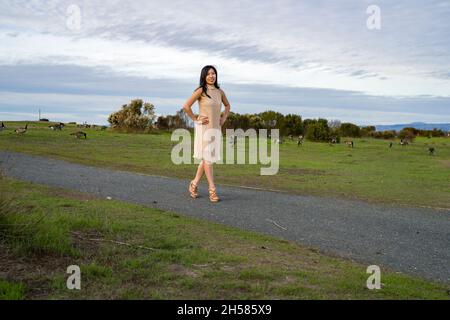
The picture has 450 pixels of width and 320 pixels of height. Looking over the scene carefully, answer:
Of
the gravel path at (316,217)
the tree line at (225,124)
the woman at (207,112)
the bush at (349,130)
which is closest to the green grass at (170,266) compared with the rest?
the gravel path at (316,217)

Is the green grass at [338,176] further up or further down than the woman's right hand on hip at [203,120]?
further down

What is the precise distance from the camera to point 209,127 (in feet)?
29.8

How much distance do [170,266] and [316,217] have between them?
12.3 feet

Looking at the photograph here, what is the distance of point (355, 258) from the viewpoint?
19.0 feet

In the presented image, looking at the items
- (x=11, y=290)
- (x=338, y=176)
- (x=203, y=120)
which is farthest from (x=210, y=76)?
(x=338, y=176)

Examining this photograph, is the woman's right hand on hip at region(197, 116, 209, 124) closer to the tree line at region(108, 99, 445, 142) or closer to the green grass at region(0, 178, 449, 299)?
the green grass at region(0, 178, 449, 299)

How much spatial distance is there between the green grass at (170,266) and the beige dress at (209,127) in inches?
103

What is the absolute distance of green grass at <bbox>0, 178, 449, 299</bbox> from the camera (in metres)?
4.29

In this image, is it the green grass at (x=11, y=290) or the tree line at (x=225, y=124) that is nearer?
the green grass at (x=11, y=290)

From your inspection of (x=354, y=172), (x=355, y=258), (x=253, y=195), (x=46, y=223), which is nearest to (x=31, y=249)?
(x=46, y=223)

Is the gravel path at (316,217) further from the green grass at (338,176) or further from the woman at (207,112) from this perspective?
the green grass at (338,176)

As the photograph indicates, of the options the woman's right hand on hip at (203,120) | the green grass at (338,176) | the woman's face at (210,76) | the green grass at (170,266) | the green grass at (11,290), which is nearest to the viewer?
the green grass at (11,290)

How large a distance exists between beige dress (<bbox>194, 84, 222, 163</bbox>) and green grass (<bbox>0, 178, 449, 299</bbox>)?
103 inches

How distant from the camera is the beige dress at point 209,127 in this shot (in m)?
8.99
